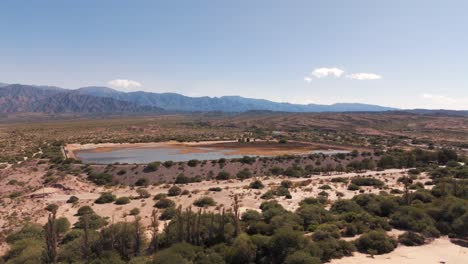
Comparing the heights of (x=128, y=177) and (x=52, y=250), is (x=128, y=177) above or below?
below

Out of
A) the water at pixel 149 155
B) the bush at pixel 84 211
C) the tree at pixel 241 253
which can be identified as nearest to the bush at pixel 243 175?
the water at pixel 149 155

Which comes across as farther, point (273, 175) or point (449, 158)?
point (449, 158)

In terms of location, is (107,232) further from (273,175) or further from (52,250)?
(273,175)

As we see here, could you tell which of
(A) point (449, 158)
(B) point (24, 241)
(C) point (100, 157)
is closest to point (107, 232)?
(B) point (24, 241)

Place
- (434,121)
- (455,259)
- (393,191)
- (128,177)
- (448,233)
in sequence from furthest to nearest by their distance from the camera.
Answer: (434,121) < (128,177) < (393,191) < (448,233) < (455,259)

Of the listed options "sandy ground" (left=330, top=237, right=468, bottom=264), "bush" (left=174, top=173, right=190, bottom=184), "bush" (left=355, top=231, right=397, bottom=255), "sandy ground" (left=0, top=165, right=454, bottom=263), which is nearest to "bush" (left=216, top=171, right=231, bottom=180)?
"sandy ground" (left=0, top=165, right=454, bottom=263)

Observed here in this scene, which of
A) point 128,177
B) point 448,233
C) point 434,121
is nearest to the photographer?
point 448,233
